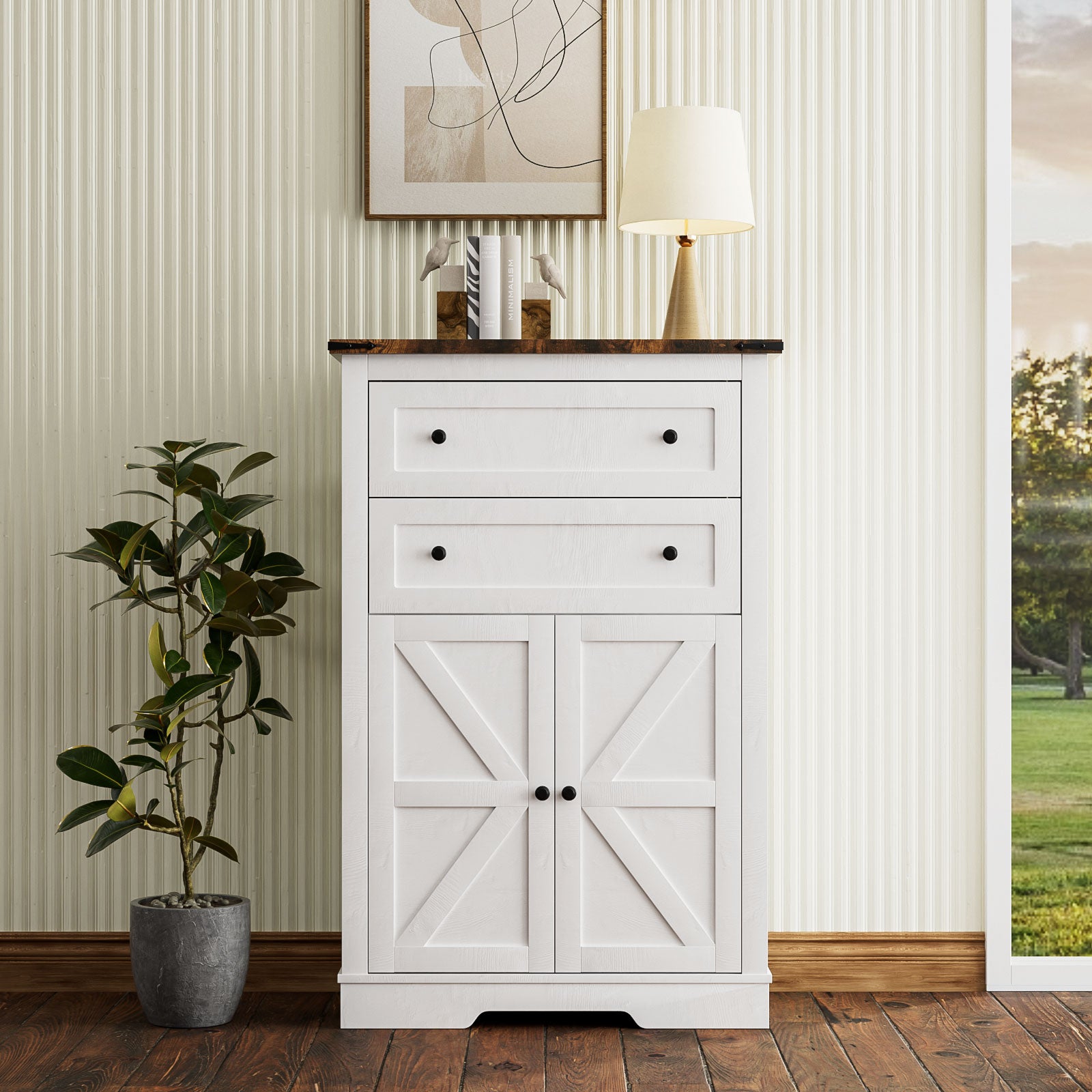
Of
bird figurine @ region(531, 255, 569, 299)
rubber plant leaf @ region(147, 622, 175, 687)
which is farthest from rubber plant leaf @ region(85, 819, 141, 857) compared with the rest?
bird figurine @ region(531, 255, 569, 299)

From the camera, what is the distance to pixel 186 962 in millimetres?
2297

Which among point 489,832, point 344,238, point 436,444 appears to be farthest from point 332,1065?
point 344,238

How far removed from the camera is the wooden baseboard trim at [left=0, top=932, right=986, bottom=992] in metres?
2.59

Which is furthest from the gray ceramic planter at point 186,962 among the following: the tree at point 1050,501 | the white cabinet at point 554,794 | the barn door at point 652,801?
the tree at point 1050,501

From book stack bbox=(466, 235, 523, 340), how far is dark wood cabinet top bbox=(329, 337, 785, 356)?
0.10 meters

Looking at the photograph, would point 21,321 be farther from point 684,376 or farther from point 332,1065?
point 332,1065

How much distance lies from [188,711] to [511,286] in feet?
3.55

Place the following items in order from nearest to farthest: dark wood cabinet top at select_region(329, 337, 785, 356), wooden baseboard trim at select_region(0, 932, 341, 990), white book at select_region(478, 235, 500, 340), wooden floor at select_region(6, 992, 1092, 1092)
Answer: wooden floor at select_region(6, 992, 1092, 1092) < dark wood cabinet top at select_region(329, 337, 785, 356) < white book at select_region(478, 235, 500, 340) < wooden baseboard trim at select_region(0, 932, 341, 990)

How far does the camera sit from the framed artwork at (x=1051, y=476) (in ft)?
8.75

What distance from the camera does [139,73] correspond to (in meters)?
2.61

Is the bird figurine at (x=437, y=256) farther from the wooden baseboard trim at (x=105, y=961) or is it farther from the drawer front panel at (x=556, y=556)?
the wooden baseboard trim at (x=105, y=961)

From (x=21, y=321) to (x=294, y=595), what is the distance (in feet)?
2.87

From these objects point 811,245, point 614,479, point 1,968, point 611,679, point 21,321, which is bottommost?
point 1,968

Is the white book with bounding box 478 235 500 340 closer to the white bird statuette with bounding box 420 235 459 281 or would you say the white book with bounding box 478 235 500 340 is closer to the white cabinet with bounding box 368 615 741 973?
the white bird statuette with bounding box 420 235 459 281
